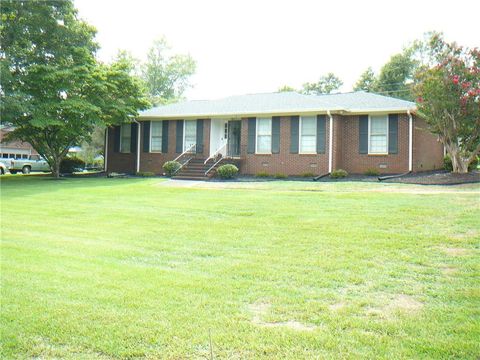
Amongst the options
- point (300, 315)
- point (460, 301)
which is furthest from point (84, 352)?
point (460, 301)

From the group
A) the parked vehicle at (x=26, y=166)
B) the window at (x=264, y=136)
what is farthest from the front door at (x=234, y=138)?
the parked vehicle at (x=26, y=166)

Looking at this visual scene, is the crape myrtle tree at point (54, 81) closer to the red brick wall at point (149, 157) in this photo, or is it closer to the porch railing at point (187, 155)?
the red brick wall at point (149, 157)

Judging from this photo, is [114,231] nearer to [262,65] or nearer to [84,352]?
[84,352]

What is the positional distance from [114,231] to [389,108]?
13916mm

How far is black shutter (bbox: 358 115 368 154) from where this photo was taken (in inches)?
768

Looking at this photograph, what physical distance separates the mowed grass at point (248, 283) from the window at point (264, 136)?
36.5 feet

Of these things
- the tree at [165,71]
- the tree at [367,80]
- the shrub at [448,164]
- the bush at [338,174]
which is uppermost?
the tree at [165,71]

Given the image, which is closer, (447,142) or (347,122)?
(447,142)

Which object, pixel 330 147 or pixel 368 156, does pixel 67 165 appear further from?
pixel 368 156

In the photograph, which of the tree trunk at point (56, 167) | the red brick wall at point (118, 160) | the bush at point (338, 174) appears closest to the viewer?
the bush at point (338, 174)

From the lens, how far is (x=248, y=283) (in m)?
5.12

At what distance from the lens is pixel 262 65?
→ 48.6 meters

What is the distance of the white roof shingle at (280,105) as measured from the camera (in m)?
19.4

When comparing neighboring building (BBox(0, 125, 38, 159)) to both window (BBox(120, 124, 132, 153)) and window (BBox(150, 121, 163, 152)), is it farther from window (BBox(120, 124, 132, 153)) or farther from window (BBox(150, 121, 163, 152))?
window (BBox(150, 121, 163, 152))
